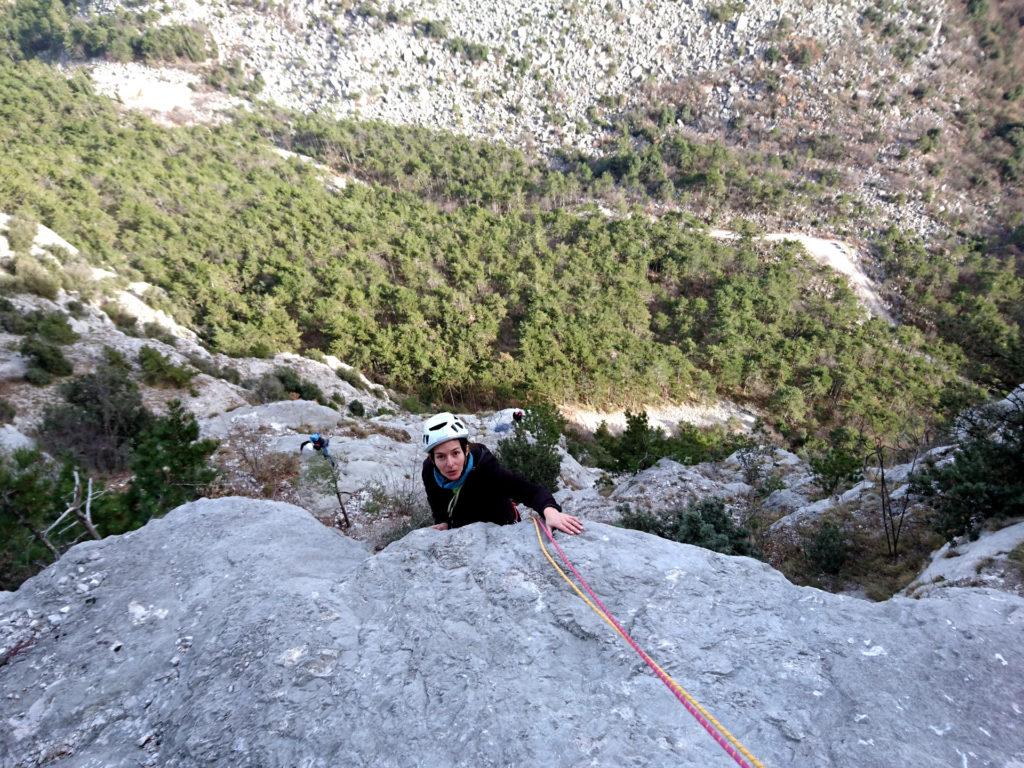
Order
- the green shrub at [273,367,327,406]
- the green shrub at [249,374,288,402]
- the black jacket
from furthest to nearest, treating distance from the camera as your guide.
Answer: the green shrub at [273,367,327,406], the green shrub at [249,374,288,402], the black jacket

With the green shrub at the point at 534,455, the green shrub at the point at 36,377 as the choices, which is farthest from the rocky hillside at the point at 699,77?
the green shrub at the point at 36,377

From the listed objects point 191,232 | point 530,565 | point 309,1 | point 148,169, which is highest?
point 309,1

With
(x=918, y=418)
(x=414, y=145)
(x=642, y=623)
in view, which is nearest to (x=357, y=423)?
(x=642, y=623)

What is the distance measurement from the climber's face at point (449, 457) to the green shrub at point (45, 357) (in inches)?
607

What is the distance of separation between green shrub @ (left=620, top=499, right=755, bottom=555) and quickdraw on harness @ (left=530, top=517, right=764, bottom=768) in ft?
11.1

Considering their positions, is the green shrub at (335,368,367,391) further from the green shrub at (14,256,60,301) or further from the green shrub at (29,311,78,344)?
the green shrub at (14,256,60,301)

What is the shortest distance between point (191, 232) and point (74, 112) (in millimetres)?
27275

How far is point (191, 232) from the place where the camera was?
33531 millimetres

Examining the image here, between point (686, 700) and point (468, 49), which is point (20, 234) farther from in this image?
point (468, 49)

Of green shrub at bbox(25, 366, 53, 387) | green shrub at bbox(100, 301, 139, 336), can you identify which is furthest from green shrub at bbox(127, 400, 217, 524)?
green shrub at bbox(100, 301, 139, 336)

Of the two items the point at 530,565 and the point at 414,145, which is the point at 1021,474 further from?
the point at 414,145

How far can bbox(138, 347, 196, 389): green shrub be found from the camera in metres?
14.2

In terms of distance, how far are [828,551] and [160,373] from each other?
17823 millimetres

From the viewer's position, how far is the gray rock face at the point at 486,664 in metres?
2.23
